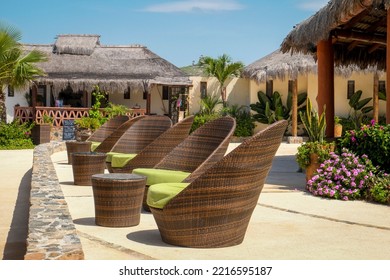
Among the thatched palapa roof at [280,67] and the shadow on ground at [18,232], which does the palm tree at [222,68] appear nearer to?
the thatched palapa roof at [280,67]

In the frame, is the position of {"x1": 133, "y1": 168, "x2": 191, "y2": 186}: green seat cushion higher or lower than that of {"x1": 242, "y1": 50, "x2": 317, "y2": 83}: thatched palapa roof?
lower

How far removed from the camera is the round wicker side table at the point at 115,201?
6.12 meters

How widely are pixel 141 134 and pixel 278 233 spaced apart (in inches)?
183

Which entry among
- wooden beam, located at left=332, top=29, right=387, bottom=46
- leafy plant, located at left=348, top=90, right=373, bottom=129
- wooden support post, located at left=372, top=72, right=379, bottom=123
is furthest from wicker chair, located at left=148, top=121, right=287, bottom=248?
leafy plant, located at left=348, top=90, right=373, bottom=129

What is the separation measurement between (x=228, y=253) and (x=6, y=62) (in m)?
16.8

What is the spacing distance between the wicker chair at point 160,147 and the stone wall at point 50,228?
1.20 metres

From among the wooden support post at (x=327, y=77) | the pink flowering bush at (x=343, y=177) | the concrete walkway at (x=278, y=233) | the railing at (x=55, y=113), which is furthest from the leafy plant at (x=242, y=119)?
the concrete walkway at (x=278, y=233)

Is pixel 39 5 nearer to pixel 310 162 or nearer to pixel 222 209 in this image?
pixel 310 162

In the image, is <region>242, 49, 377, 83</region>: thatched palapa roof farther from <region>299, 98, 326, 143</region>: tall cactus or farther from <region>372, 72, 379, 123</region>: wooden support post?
<region>299, 98, 326, 143</region>: tall cactus

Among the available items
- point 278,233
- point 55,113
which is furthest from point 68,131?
point 278,233

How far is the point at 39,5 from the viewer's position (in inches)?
364

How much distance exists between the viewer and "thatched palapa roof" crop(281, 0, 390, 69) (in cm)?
980

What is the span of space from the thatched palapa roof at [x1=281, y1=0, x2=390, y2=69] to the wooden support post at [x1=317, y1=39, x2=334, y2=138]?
0.19 metres
